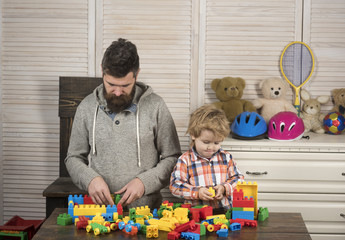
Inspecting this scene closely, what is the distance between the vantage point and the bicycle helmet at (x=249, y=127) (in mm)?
2850

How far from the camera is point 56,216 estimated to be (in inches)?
69.1

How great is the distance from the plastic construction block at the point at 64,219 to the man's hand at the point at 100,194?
22cm

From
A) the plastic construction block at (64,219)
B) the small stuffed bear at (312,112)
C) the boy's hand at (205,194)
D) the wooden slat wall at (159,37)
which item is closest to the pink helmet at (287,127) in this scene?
the small stuffed bear at (312,112)

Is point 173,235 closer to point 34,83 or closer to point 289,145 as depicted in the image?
point 289,145

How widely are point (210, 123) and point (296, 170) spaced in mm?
1014

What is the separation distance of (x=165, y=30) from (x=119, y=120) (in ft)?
3.93

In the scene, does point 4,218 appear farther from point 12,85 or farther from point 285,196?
point 285,196

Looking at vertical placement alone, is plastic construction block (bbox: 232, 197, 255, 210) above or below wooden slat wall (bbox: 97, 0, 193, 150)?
below

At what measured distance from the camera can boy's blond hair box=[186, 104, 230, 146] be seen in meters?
2.00

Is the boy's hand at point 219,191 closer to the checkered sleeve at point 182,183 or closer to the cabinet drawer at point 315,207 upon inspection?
the checkered sleeve at point 182,183

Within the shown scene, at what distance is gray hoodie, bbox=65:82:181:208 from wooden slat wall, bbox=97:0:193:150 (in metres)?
0.95

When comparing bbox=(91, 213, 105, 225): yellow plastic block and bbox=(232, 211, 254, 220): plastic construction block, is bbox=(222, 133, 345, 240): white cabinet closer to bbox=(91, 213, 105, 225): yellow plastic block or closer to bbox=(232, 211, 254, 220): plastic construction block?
→ bbox=(232, 211, 254, 220): plastic construction block

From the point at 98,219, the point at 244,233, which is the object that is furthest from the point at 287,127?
the point at 98,219

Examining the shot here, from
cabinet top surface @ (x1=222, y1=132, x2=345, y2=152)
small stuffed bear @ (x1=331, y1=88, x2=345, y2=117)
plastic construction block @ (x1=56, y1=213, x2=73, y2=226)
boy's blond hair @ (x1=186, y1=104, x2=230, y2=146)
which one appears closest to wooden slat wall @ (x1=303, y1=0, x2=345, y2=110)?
small stuffed bear @ (x1=331, y1=88, x2=345, y2=117)
